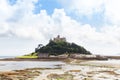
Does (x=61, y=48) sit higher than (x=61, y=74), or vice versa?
(x=61, y=48)

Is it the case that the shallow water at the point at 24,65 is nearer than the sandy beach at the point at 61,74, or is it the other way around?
the sandy beach at the point at 61,74

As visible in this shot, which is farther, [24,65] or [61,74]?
[24,65]

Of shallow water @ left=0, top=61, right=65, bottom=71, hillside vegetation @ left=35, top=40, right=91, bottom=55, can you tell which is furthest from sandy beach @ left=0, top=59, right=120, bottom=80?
hillside vegetation @ left=35, top=40, right=91, bottom=55

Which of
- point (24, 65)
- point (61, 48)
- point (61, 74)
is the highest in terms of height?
point (61, 48)

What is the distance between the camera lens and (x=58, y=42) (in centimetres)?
19550

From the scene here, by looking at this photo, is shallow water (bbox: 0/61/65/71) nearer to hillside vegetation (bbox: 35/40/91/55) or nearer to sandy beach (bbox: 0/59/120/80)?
sandy beach (bbox: 0/59/120/80)

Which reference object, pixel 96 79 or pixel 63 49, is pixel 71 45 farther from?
pixel 96 79

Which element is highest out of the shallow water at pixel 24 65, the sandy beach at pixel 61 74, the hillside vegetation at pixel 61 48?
the hillside vegetation at pixel 61 48

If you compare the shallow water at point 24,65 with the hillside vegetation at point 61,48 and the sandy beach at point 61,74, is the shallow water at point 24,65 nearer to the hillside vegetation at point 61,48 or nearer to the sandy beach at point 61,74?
the sandy beach at point 61,74

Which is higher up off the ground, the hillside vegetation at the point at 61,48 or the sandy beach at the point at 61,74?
the hillside vegetation at the point at 61,48

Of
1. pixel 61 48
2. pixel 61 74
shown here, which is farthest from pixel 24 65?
pixel 61 48

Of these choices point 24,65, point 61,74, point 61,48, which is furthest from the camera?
point 61,48

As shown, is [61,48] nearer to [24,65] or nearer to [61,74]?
[24,65]

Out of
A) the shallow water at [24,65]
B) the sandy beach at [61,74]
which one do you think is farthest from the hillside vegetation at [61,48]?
the sandy beach at [61,74]
